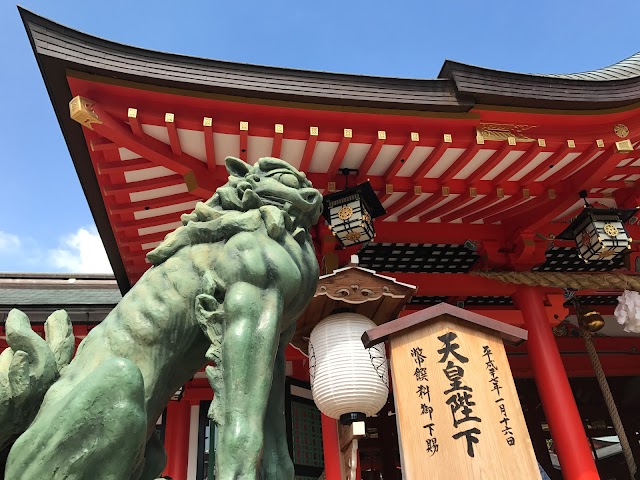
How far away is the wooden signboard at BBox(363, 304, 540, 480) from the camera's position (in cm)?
273

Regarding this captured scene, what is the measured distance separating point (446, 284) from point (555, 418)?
6.10 feet

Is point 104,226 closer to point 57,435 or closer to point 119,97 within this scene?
point 119,97

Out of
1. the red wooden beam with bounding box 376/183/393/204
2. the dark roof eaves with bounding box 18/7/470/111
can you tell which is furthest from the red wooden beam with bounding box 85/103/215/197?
the red wooden beam with bounding box 376/183/393/204

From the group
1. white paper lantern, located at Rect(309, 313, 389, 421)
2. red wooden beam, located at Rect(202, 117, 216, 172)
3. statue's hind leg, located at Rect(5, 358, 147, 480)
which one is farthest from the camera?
red wooden beam, located at Rect(202, 117, 216, 172)

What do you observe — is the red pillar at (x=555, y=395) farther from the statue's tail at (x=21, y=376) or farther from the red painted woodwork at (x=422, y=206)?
the statue's tail at (x=21, y=376)

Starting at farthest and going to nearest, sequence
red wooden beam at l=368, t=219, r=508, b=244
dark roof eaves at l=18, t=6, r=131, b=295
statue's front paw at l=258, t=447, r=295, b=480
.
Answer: red wooden beam at l=368, t=219, r=508, b=244 → dark roof eaves at l=18, t=6, r=131, b=295 → statue's front paw at l=258, t=447, r=295, b=480

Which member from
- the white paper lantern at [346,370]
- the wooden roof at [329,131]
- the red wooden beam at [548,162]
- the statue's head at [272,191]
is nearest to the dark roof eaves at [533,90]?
the wooden roof at [329,131]

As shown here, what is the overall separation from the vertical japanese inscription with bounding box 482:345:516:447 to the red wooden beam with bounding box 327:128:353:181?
2434 mm

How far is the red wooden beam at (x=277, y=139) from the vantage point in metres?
4.77

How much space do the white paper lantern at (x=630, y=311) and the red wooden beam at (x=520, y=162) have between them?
2.47 m

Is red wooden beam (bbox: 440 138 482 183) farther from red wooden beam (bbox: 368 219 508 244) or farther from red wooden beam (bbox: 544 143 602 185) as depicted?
red wooden beam (bbox: 544 143 602 185)

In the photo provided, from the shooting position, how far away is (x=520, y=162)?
5.44 metres

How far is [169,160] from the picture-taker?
191 inches

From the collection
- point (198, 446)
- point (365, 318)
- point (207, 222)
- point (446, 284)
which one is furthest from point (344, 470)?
point (207, 222)
